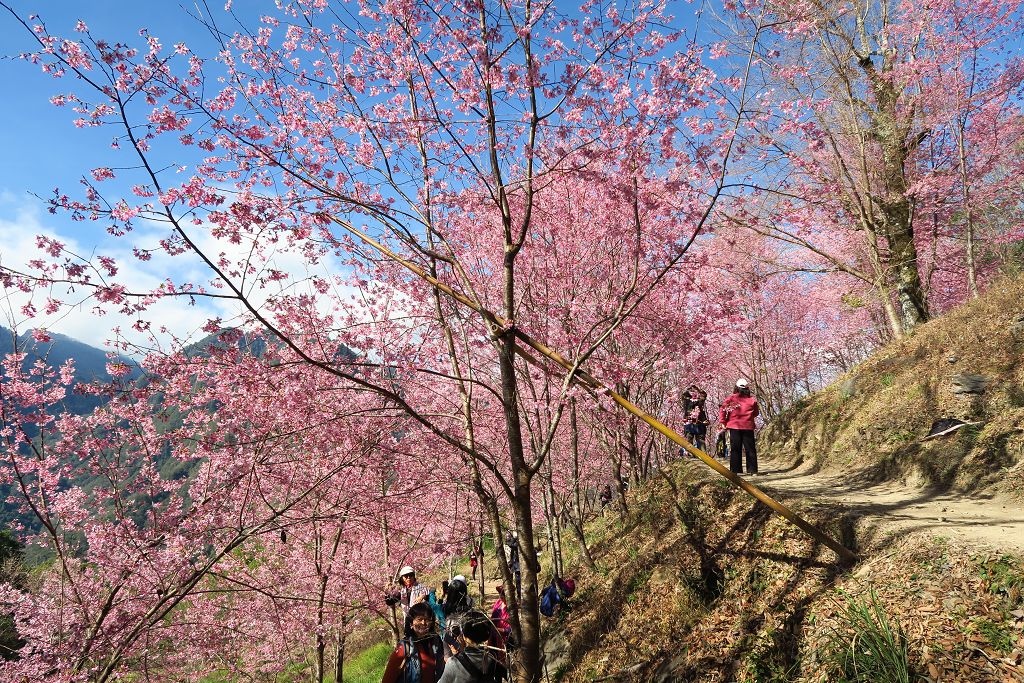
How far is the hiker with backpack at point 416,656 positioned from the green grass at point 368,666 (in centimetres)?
1079

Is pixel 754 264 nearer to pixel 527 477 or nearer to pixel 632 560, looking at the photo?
pixel 632 560

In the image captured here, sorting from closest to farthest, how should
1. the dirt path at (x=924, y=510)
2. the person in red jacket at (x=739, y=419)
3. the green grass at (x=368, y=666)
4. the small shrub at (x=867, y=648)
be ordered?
the small shrub at (x=867, y=648) → the dirt path at (x=924, y=510) → the person in red jacket at (x=739, y=419) → the green grass at (x=368, y=666)

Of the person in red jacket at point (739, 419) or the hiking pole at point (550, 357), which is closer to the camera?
the hiking pole at point (550, 357)

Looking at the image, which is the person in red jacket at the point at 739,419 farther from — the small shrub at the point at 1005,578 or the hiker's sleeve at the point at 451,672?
the hiker's sleeve at the point at 451,672

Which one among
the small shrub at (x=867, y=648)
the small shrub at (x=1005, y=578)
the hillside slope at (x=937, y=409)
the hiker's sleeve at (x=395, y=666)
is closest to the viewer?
the small shrub at (x=867, y=648)

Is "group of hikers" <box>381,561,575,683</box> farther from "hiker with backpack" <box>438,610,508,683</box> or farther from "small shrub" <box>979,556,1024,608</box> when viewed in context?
"small shrub" <box>979,556,1024,608</box>

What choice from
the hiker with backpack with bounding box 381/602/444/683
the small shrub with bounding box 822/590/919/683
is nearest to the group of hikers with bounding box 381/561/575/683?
the hiker with backpack with bounding box 381/602/444/683

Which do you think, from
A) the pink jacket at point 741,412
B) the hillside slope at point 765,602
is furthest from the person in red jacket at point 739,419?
the hillside slope at point 765,602

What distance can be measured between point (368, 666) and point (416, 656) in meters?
12.6

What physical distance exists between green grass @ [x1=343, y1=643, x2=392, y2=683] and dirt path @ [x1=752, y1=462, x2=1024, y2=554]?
1168 cm

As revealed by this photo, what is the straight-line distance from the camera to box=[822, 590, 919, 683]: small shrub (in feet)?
11.6

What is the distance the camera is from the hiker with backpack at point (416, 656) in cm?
420

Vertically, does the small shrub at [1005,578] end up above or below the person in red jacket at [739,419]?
below

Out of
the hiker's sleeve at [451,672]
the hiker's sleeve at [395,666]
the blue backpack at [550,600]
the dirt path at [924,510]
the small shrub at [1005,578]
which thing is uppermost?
the dirt path at [924,510]
